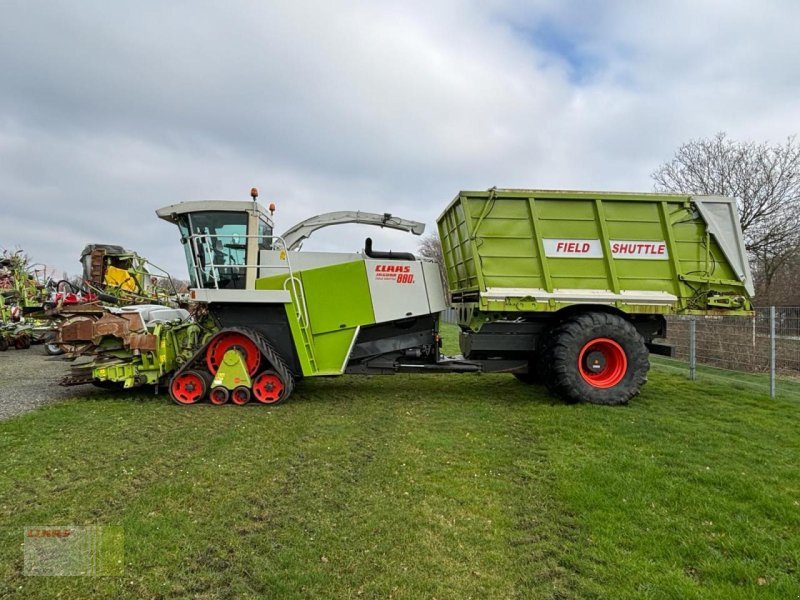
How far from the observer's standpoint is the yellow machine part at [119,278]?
14.1 metres

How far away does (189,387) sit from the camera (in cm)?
692

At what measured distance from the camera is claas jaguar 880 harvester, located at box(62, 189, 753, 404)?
682 centimetres

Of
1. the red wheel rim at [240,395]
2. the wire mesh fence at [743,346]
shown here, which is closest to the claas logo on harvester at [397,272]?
the wire mesh fence at [743,346]

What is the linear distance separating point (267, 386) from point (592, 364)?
15.3ft

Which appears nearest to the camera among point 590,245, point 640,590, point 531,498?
point 640,590

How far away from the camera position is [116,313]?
23.9 ft

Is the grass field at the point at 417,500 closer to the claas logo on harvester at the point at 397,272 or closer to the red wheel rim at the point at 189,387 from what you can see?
A: the red wheel rim at the point at 189,387

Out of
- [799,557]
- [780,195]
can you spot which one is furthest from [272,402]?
[780,195]

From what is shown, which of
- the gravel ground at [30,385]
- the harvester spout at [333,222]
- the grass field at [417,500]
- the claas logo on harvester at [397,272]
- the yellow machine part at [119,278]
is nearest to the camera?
the grass field at [417,500]

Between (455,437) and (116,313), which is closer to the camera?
(455,437)

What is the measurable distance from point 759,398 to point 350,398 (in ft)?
20.1

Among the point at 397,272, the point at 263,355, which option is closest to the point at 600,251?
the point at 397,272

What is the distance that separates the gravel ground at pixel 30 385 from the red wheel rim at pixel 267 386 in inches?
117

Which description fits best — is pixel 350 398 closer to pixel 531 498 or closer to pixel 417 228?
pixel 417 228
